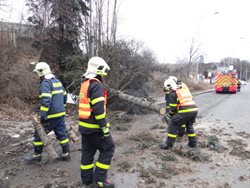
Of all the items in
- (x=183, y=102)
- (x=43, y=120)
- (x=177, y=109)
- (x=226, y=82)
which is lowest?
(x=43, y=120)

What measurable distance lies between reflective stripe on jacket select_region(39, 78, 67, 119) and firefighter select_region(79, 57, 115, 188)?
1117 mm

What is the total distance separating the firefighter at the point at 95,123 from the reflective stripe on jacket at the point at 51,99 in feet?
3.67

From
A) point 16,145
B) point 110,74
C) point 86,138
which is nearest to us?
point 86,138

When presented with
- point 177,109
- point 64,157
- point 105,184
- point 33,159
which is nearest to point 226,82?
point 177,109

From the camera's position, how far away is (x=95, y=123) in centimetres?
392

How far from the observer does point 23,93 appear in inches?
423

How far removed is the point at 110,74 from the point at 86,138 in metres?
7.07

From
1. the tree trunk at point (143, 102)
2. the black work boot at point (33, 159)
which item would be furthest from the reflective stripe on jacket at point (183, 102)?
the black work boot at point (33, 159)

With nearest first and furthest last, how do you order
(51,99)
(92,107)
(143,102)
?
(92,107)
(51,99)
(143,102)

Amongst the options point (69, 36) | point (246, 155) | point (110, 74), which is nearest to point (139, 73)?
point (110, 74)

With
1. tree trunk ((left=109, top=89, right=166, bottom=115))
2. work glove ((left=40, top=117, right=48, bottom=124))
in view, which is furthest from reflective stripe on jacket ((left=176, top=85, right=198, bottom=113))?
work glove ((left=40, top=117, right=48, bottom=124))

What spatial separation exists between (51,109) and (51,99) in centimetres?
19

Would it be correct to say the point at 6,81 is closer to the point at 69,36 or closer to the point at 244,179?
the point at 69,36

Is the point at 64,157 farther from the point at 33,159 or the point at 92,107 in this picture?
the point at 92,107
